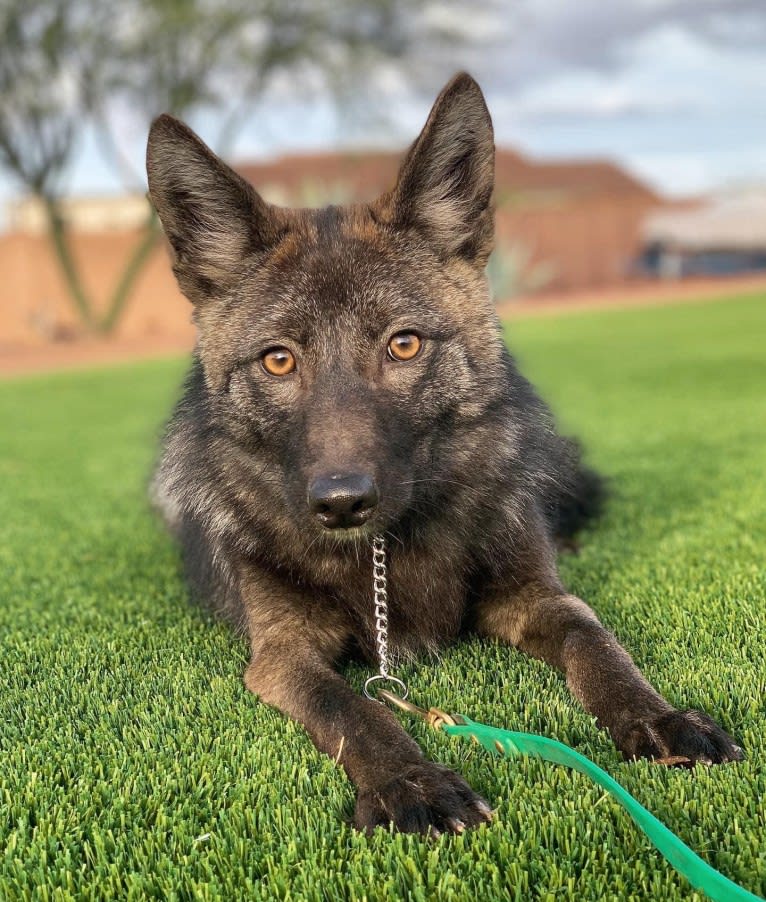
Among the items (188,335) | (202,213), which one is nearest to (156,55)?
(188,335)

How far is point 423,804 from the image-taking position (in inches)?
75.0

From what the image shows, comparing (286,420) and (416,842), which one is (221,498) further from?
(416,842)

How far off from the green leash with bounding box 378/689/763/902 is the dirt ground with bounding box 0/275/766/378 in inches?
460

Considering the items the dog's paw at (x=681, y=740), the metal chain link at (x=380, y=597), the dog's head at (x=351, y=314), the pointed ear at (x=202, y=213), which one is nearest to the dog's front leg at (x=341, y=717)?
the metal chain link at (x=380, y=597)

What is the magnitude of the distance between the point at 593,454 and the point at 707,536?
2.62 m

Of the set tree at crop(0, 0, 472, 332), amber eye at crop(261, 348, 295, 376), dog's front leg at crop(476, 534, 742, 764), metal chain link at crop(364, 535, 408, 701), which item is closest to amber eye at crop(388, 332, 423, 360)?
amber eye at crop(261, 348, 295, 376)

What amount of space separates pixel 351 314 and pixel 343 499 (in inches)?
26.0

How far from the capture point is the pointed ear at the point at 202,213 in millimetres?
2863

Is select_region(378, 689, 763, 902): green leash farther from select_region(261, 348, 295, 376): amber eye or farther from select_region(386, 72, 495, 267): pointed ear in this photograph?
select_region(386, 72, 495, 267): pointed ear

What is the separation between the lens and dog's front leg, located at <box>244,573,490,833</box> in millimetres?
1909

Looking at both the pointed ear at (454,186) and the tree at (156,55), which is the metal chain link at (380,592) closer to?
the pointed ear at (454,186)

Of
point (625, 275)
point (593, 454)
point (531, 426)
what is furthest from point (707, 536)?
point (625, 275)

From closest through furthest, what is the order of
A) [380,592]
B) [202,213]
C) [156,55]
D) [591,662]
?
[591,662] < [380,592] < [202,213] < [156,55]

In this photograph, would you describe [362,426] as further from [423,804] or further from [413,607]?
[423,804]
